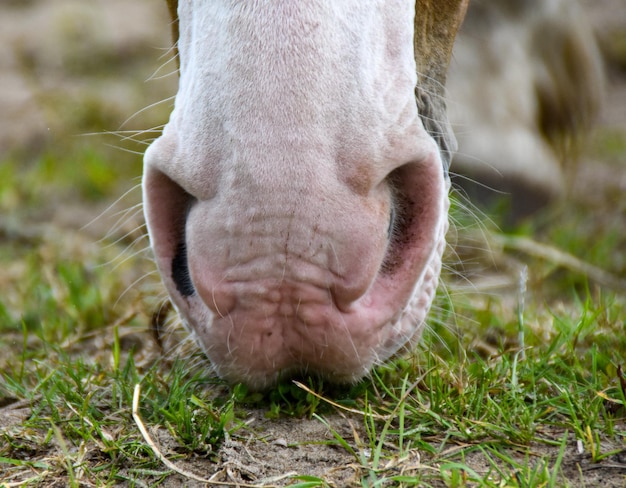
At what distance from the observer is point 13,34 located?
6367 mm

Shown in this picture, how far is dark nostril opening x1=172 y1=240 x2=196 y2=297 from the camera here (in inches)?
64.0

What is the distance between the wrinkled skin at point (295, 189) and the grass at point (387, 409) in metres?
0.11

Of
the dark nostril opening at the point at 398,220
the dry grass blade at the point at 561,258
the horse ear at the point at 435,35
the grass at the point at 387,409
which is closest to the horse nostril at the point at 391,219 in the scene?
the dark nostril opening at the point at 398,220

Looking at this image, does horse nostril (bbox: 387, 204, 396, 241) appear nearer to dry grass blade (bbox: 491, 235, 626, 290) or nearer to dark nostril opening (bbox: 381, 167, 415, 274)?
dark nostril opening (bbox: 381, 167, 415, 274)

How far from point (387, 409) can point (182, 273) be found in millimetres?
466

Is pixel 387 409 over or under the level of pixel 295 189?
under

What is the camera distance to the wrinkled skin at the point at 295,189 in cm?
144

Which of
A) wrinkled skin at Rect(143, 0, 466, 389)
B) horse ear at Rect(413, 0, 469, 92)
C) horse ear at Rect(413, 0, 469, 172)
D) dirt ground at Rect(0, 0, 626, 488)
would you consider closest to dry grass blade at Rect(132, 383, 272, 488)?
wrinkled skin at Rect(143, 0, 466, 389)

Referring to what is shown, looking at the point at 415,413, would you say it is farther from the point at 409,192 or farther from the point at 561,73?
the point at 561,73

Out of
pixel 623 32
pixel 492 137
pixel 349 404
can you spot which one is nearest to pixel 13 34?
pixel 492 137

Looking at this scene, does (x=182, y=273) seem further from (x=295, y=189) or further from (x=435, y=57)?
(x=435, y=57)

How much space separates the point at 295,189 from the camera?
4.66ft

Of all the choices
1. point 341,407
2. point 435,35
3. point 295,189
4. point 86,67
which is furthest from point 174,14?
point 86,67

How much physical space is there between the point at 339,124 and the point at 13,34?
5.56 meters
